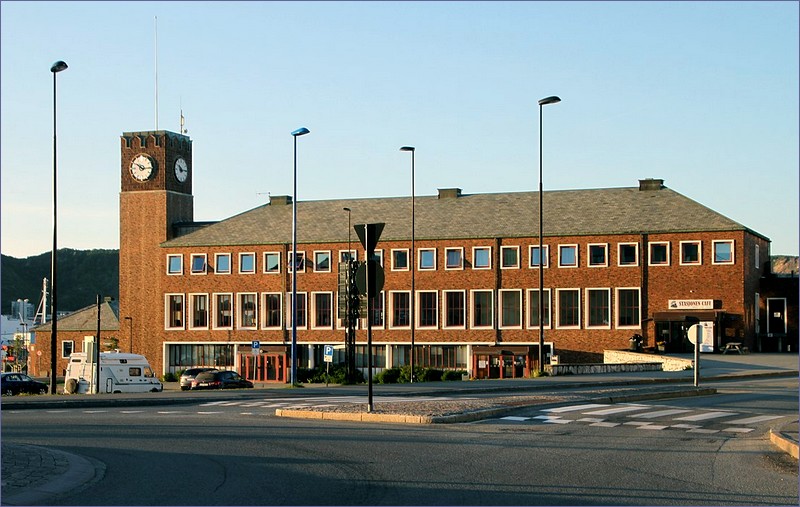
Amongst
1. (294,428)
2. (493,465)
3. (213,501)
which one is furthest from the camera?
(294,428)

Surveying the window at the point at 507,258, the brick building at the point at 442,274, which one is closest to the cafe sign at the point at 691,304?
the brick building at the point at 442,274

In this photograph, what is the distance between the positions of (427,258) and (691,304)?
2034cm

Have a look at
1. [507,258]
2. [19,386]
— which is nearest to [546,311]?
[507,258]

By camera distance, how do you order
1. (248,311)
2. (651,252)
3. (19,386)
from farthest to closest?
(248,311)
(651,252)
(19,386)

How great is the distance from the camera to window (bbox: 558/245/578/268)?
2968 inches

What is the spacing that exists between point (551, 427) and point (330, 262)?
63.5 metres

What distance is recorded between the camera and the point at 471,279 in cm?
7844

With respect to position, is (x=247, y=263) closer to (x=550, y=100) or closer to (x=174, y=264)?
(x=174, y=264)

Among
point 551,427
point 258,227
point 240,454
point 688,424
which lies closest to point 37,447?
point 240,454

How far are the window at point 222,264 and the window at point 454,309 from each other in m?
19.0

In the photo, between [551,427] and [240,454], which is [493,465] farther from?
[551,427]

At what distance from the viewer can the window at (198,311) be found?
283 feet

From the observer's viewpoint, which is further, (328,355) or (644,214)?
(644,214)

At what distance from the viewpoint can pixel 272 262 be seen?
84312mm
